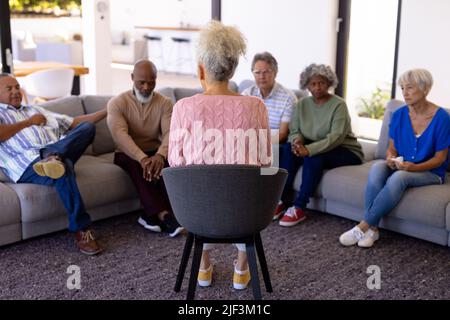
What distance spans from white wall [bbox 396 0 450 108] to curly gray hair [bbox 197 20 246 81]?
12.4 feet

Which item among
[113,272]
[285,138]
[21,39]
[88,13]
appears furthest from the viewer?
[21,39]

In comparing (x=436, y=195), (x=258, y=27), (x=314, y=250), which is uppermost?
(x=258, y=27)

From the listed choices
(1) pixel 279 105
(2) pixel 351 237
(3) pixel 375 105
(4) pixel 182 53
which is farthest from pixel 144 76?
(4) pixel 182 53

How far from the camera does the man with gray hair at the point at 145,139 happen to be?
3844mm

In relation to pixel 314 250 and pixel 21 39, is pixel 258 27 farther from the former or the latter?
pixel 21 39

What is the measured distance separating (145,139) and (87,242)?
0.91 m

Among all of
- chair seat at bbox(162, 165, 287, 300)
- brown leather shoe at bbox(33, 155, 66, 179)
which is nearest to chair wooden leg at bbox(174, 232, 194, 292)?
chair seat at bbox(162, 165, 287, 300)

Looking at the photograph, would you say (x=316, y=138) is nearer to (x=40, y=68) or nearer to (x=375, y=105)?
(x=375, y=105)

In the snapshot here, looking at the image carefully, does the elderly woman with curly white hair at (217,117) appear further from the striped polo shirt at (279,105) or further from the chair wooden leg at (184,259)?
the striped polo shirt at (279,105)

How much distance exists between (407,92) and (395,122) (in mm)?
272

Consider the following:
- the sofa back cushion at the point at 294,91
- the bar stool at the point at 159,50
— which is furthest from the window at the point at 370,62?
the bar stool at the point at 159,50

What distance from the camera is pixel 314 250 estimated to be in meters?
3.60

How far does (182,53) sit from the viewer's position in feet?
41.1

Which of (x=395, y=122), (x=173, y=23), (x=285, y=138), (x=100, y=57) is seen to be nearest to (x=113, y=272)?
(x=285, y=138)
